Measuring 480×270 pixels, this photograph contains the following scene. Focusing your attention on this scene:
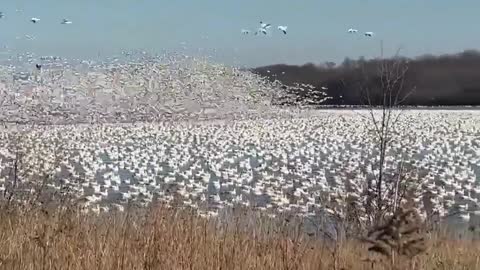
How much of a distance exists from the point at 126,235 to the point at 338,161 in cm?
1166

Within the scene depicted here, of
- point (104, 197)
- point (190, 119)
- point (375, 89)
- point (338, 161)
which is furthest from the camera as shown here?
point (190, 119)

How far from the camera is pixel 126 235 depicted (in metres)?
5.45

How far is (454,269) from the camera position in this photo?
15.8ft

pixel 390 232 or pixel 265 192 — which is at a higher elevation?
pixel 390 232

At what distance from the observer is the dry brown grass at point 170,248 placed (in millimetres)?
4672

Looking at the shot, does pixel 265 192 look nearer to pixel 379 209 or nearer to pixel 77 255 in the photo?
pixel 379 209

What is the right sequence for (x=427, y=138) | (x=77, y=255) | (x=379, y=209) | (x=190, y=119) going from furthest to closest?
(x=190, y=119)
(x=427, y=138)
(x=379, y=209)
(x=77, y=255)

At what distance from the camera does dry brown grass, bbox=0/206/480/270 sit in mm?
4672

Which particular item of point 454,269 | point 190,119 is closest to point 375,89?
point 454,269

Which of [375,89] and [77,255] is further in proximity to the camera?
[375,89]

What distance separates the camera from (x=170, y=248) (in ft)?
16.0

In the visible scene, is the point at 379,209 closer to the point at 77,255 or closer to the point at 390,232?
the point at 77,255

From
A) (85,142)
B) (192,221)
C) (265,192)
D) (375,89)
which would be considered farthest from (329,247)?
(85,142)

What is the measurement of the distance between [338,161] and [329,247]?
11.2 metres
